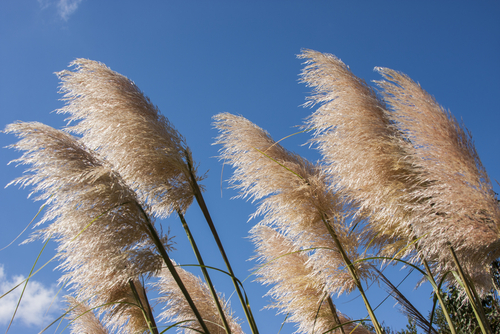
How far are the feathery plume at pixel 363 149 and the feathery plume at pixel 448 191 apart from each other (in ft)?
0.39

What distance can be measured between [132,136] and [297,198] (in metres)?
1.19

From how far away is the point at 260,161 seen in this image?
247cm

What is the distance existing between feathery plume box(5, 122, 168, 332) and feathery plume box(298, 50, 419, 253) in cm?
138

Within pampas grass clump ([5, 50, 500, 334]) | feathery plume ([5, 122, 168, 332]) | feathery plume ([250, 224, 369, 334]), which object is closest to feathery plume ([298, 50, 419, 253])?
pampas grass clump ([5, 50, 500, 334])

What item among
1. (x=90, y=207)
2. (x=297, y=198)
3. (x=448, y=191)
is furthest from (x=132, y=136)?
(x=448, y=191)

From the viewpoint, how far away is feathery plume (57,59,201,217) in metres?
1.91

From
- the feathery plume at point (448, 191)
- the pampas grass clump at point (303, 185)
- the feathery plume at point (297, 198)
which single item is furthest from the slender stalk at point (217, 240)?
the feathery plume at point (448, 191)

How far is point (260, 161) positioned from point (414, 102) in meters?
1.10

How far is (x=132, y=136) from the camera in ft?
6.32

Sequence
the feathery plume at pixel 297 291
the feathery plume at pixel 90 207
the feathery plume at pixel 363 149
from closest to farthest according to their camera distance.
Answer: the feathery plume at pixel 90 207 < the feathery plume at pixel 363 149 < the feathery plume at pixel 297 291

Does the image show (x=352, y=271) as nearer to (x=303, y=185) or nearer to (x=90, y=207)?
(x=303, y=185)

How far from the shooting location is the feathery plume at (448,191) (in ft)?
5.82

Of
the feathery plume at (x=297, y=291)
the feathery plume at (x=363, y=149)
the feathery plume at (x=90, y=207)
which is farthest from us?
the feathery plume at (x=297, y=291)

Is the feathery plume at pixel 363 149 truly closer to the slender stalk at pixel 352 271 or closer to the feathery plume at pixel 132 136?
the slender stalk at pixel 352 271
